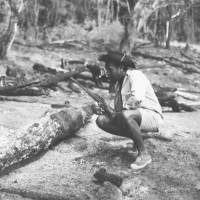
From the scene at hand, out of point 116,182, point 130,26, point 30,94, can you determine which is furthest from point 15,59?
point 116,182

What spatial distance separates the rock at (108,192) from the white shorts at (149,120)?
0.89m

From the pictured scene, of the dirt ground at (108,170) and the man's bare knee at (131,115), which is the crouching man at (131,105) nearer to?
the man's bare knee at (131,115)

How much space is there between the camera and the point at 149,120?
4617 mm

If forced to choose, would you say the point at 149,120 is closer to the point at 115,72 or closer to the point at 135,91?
the point at 135,91

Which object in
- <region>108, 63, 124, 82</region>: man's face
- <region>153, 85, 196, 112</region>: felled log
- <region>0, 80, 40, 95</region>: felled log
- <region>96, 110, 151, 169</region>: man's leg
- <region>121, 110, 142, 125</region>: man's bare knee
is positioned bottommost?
<region>153, 85, 196, 112</region>: felled log

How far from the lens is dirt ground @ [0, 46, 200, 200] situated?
387cm

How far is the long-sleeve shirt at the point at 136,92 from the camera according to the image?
4387 millimetres

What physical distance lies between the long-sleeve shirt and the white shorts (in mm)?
52

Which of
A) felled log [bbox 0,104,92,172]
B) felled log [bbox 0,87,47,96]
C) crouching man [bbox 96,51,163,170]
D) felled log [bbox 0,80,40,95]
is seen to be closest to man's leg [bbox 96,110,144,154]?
crouching man [bbox 96,51,163,170]

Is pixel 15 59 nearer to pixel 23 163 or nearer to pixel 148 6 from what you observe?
pixel 148 6

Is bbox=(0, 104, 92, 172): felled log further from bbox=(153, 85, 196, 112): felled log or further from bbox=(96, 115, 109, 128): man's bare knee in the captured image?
bbox=(153, 85, 196, 112): felled log

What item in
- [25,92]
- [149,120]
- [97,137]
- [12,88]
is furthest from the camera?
[25,92]

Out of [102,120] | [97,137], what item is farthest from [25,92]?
[102,120]

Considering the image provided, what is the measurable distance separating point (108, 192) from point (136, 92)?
1.07 metres
